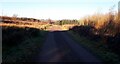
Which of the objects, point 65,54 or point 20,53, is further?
point 65,54

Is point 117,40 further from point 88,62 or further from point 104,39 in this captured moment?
point 88,62

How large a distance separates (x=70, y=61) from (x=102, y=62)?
178 cm

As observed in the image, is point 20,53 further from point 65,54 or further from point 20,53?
point 65,54

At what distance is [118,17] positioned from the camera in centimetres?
2097

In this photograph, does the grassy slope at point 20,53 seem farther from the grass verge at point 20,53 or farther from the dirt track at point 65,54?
the dirt track at point 65,54

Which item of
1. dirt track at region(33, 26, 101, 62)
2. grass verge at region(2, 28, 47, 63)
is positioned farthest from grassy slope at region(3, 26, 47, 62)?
dirt track at region(33, 26, 101, 62)

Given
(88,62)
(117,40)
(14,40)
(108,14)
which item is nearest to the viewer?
(88,62)

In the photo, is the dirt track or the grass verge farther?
the dirt track

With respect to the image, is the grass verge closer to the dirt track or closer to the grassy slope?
the grassy slope

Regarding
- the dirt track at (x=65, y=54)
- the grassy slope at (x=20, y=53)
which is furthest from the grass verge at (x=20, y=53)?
the dirt track at (x=65, y=54)

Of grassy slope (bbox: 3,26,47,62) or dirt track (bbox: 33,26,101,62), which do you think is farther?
dirt track (bbox: 33,26,101,62)

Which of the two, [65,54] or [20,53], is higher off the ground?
[20,53]

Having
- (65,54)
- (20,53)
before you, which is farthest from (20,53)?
(65,54)

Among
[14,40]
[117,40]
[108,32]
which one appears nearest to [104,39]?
[108,32]
